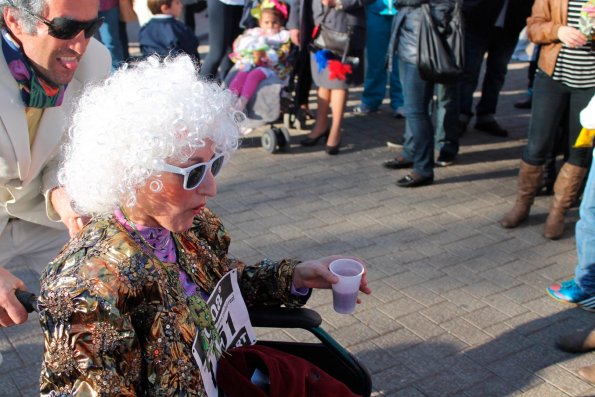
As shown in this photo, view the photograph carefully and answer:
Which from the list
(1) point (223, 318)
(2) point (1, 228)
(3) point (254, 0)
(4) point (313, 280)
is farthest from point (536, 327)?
(3) point (254, 0)

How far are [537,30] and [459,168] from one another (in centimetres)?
179

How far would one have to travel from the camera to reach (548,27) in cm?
454

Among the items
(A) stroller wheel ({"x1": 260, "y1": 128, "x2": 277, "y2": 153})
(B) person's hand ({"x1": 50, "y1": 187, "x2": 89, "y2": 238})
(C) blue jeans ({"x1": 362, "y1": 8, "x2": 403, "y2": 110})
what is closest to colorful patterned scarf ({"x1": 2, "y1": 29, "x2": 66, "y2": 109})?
(B) person's hand ({"x1": 50, "y1": 187, "x2": 89, "y2": 238})

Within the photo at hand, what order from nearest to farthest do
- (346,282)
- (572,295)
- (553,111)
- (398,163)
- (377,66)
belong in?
(346,282), (572,295), (553,111), (398,163), (377,66)

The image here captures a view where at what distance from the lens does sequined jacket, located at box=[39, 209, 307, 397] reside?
1.75 m

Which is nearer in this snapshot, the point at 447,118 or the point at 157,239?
the point at 157,239

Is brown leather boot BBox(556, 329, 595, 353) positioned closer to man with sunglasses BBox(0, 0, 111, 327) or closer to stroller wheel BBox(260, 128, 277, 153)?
man with sunglasses BBox(0, 0, 111, 327)

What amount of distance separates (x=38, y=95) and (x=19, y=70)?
0.36 ft

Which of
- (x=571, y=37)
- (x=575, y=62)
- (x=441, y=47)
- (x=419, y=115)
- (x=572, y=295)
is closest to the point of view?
(x=572, y=295)

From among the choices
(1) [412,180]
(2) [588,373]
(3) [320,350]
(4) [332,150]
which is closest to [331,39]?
(4) [332,150]

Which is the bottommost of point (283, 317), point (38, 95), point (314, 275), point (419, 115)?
point (419, 115)

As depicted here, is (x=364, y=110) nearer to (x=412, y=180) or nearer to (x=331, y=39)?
(x=331, y=39)

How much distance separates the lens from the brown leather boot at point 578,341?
3479 millimetres

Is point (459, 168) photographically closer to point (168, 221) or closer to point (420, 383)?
point (420, 383)
